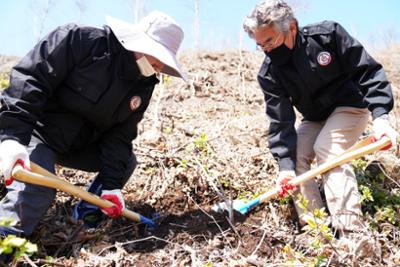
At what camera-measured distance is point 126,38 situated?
2.72 metres

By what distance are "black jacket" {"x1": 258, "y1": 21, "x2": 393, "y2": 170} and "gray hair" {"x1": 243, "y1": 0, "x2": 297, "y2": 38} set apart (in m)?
0.22

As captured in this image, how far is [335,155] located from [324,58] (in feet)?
2.34

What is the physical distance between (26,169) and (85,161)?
794 millimetres

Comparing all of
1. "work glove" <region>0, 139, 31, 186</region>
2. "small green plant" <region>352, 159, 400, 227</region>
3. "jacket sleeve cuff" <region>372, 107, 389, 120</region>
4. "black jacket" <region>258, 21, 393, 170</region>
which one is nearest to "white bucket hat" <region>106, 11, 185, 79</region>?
"black jacket" <region>258, 21, 393, 170</region>

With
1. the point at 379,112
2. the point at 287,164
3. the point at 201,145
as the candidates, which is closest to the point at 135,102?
the point at 201,145

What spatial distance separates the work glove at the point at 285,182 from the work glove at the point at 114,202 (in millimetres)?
1171

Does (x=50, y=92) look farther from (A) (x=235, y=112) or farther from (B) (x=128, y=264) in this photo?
(A) (x=235, y=112)

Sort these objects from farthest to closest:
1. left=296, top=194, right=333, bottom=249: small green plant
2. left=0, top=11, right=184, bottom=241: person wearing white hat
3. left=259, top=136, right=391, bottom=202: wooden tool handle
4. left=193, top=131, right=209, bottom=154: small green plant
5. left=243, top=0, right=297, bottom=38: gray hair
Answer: left=193, top=131, right=209, bottom=154: small green plant
left=243, top=0, right=297, bottom=38: gray hair
left=259, top=136, right=391, bottom=202: wooden tool handle
left=0, top=11, right=184, bottom=241: person wearing white hat
left=296, top=194, right=333, bottom=249: small green plant

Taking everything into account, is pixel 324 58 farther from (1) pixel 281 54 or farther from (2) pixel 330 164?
(2) pixel 330 164

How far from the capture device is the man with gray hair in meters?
2.83

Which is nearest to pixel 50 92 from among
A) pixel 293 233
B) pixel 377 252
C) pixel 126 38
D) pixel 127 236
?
pixel 126 38

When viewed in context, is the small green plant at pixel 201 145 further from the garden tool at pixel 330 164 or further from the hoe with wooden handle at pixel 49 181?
the hoe with wooden handle at pixel 49 181

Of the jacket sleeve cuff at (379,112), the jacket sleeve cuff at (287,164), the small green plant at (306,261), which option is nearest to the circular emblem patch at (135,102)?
the jacket sleeve cuff at (287,164)

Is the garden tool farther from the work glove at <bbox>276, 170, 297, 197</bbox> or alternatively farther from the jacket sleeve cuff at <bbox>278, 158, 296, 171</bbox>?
the jacket sleeve cuff at <bbox>278, 158, 296, 171</bbox>
